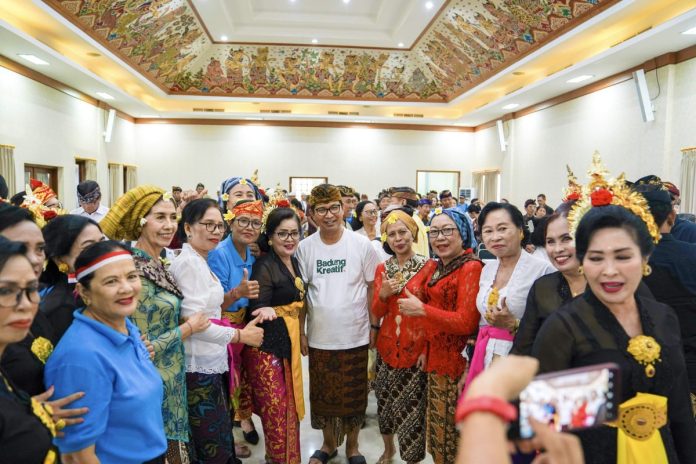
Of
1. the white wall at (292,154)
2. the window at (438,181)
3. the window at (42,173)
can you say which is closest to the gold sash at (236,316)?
the window at (42,173)

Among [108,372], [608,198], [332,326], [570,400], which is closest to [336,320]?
[332,326]

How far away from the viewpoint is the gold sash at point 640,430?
1.43 metres

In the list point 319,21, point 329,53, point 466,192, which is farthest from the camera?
point 466,192

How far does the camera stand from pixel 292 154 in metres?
15.6

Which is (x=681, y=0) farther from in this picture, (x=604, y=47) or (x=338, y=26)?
(x=338, y=26)

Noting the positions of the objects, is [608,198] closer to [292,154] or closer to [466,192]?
[466,192]

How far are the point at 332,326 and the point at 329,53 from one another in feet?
37.3

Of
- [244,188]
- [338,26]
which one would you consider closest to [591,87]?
[338,26]

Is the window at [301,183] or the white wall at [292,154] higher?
the white wall at [292,154]

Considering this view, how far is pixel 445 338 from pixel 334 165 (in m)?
13.4

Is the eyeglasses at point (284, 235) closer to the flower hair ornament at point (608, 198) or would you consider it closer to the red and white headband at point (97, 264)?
the red and white headband at point (97, 264)

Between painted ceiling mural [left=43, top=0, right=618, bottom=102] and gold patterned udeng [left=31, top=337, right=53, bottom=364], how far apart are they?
736cm

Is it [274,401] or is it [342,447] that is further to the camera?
[342,447]

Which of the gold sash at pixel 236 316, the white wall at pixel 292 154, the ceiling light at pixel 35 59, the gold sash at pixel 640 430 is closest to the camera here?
the gold sash at pixel 640 430
